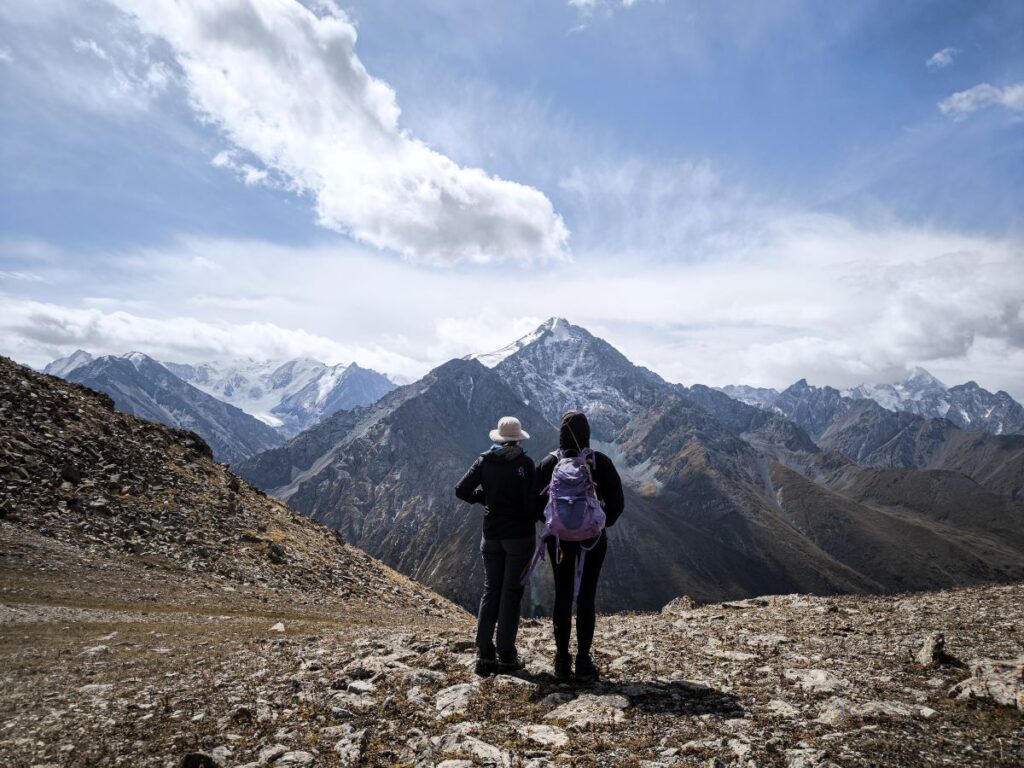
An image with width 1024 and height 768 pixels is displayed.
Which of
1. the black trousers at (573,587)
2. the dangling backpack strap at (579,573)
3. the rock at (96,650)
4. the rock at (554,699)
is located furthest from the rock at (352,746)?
the rock at (96,650)

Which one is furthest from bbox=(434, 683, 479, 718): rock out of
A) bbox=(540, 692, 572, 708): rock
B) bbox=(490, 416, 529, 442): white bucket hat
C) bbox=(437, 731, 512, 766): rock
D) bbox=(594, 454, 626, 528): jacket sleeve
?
bbox=(490, 416, 529, 442): white bucket hat

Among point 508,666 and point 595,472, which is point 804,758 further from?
point 508,666

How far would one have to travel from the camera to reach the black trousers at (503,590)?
394 inches

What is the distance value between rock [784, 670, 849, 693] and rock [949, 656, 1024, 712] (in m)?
1.41

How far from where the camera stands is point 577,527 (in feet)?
30.6

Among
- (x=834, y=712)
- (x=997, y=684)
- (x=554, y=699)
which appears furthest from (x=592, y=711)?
(x=997, y=684)

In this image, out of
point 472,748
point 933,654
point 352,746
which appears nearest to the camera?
point 472,748

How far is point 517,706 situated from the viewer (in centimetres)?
820

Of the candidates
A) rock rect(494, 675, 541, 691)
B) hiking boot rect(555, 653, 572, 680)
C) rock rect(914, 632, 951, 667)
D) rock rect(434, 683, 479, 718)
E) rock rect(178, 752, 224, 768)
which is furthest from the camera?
hiking boot rect(555, 653, 572, 680)

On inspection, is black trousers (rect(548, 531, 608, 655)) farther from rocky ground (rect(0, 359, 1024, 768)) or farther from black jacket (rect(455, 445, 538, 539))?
rocky ground (rect(0, 359, 1024, 768))

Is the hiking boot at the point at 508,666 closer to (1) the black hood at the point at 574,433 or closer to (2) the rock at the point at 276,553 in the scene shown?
(1) the black hood at the point at 574,433

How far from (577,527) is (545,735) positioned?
309 cm

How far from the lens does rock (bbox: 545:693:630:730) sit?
24.5 feet

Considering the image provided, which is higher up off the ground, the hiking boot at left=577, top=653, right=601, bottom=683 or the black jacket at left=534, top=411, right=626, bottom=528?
the black jacket at left=534, top=411, right=626, bottom=528
